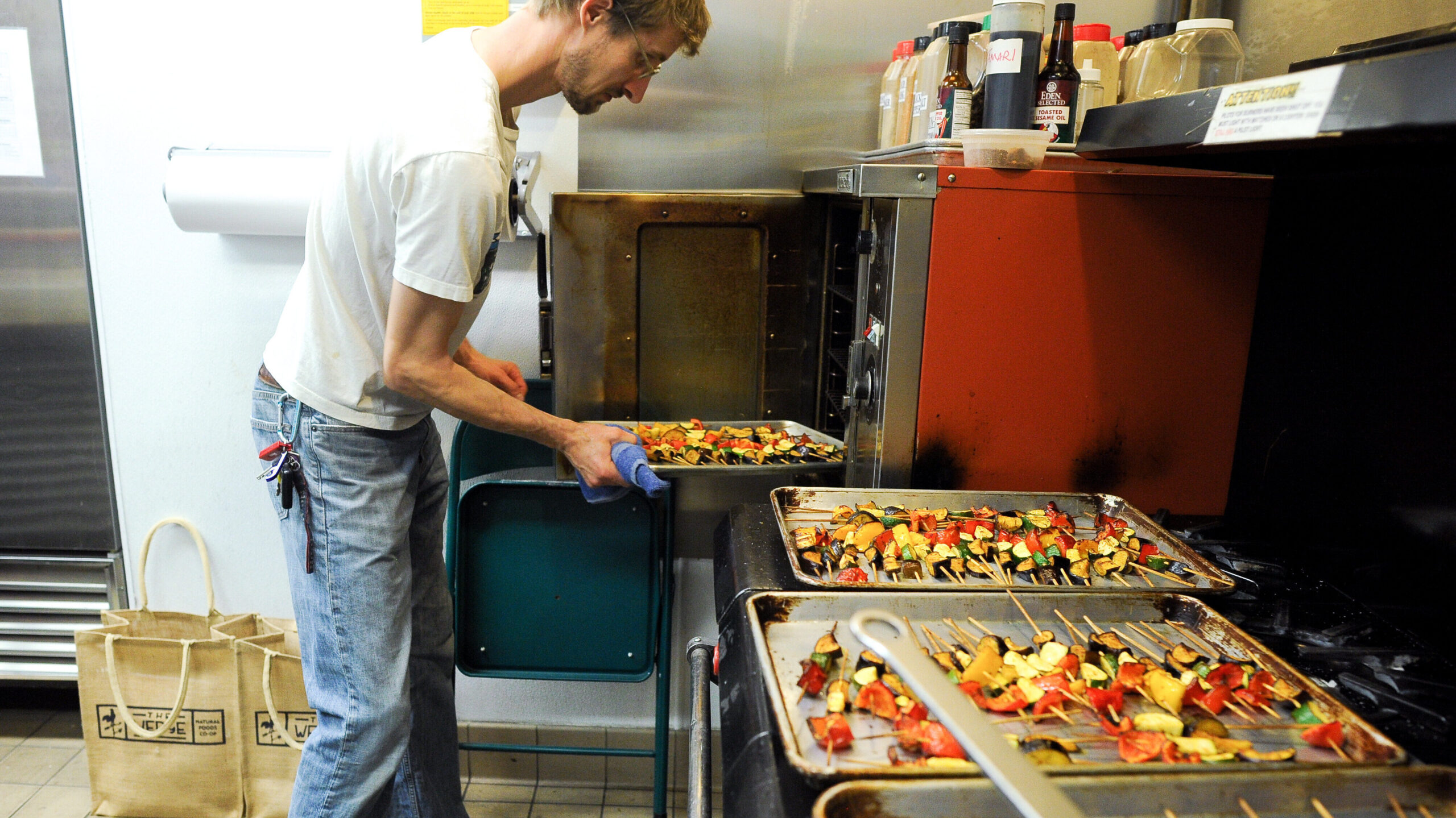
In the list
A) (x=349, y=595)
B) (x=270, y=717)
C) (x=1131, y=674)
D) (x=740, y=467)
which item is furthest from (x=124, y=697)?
(x=1131, y=674)

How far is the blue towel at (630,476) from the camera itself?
173cm

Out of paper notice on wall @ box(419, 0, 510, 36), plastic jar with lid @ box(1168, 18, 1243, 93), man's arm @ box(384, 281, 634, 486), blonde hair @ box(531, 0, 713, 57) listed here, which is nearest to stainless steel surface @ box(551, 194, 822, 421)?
man's arm @ box(384, 281, 634, 486)

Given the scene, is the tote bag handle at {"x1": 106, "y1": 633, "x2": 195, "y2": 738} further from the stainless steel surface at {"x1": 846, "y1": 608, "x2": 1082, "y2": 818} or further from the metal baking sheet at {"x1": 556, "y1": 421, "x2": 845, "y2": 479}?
the stainless steel surface at {"x1": 846, "y1": 608, "x2": 1082, "y2": 818}

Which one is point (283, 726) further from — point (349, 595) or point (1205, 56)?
point (1205, 56)

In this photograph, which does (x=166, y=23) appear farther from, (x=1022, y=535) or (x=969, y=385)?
(x=1022, y=535)

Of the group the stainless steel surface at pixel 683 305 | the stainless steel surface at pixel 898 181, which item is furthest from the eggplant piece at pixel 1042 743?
the stainless steel surface at pixel 683 305

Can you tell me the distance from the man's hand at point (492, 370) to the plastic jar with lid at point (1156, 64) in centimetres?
152

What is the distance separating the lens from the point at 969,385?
1728 mm

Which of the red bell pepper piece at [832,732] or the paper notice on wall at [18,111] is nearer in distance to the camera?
the red bell pepper piece at [832,732]

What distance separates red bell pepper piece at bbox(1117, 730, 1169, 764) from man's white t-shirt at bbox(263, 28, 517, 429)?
1.15 m

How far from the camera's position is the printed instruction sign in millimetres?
880

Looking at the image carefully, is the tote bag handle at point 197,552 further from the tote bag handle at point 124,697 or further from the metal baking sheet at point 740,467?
the metal baking sheet at point 740,467

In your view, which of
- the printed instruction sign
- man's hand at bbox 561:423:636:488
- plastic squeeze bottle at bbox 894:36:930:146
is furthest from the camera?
plastic squeeze bottle at bbox 894:36:930:146

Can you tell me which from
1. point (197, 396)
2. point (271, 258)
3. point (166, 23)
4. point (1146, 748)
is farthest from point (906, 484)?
point (166, 23)
